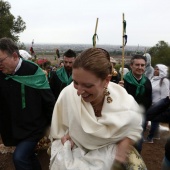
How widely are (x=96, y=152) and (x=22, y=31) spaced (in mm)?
29239

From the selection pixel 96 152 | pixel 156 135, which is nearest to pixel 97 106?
pixel 96 152

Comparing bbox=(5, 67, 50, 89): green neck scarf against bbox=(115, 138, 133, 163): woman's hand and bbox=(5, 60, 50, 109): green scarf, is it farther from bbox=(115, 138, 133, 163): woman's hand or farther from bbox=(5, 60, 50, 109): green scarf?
bbox=(115, 138, 133, 163): woman's hand

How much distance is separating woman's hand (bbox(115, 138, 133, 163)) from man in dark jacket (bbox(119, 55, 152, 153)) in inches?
89.7

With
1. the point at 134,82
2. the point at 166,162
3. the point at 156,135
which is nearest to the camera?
the point at 166,162

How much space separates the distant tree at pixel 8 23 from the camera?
1042 inches

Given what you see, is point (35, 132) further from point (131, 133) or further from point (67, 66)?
point (67, 66)

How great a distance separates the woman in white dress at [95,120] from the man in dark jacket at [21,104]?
3.12ft

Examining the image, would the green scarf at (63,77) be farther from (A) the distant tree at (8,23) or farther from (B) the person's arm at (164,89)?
(A) the distant tree at (8,23)

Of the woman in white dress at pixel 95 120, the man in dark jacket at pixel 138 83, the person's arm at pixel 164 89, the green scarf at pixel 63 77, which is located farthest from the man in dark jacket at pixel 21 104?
the person's arm at pixel 164 89

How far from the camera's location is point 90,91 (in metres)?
1.55

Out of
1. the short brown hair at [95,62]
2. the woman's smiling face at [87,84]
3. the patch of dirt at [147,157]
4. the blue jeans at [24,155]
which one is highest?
the short brown hair at [95,62]

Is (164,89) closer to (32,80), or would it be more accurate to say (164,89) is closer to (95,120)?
(32,80)

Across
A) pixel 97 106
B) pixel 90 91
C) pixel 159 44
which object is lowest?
pixel 159 44

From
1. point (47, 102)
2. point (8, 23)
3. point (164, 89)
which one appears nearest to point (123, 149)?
point (47, 102)
